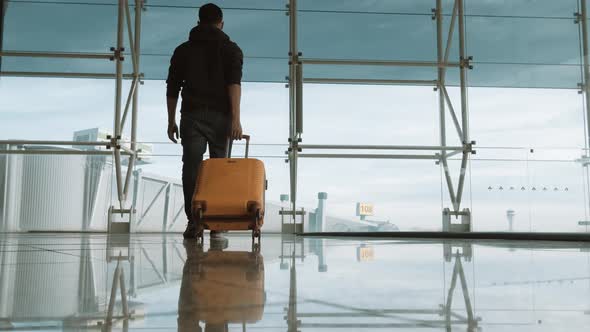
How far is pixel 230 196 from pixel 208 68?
33.4 inches

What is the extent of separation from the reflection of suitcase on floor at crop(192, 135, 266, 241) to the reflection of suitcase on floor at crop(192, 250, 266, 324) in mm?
932

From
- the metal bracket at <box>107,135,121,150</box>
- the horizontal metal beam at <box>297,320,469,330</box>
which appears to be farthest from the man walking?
the metal bracket at <box>107,135,121,150</box>

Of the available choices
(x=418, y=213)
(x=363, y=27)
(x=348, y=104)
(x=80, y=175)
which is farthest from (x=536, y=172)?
(x=80, y=175)

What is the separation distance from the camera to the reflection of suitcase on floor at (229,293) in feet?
1.84

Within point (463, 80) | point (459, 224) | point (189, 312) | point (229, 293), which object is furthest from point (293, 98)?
point (189, 312)

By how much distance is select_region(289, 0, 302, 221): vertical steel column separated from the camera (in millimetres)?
5277

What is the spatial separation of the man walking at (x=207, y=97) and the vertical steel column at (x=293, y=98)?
2.56m

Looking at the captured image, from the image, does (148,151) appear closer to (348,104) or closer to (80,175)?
(80,175)

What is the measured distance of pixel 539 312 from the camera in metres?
0.58

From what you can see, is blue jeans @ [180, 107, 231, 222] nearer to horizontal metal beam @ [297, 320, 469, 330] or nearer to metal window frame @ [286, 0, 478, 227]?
horizontal metal beam @ [297, 320, 469, 330]

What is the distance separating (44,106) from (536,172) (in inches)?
178

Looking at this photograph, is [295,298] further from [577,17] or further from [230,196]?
[577,17]

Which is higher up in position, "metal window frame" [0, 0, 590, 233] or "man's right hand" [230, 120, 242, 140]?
"metal window frame" [0, 0, 590, 233]

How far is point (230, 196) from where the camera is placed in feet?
7.02
